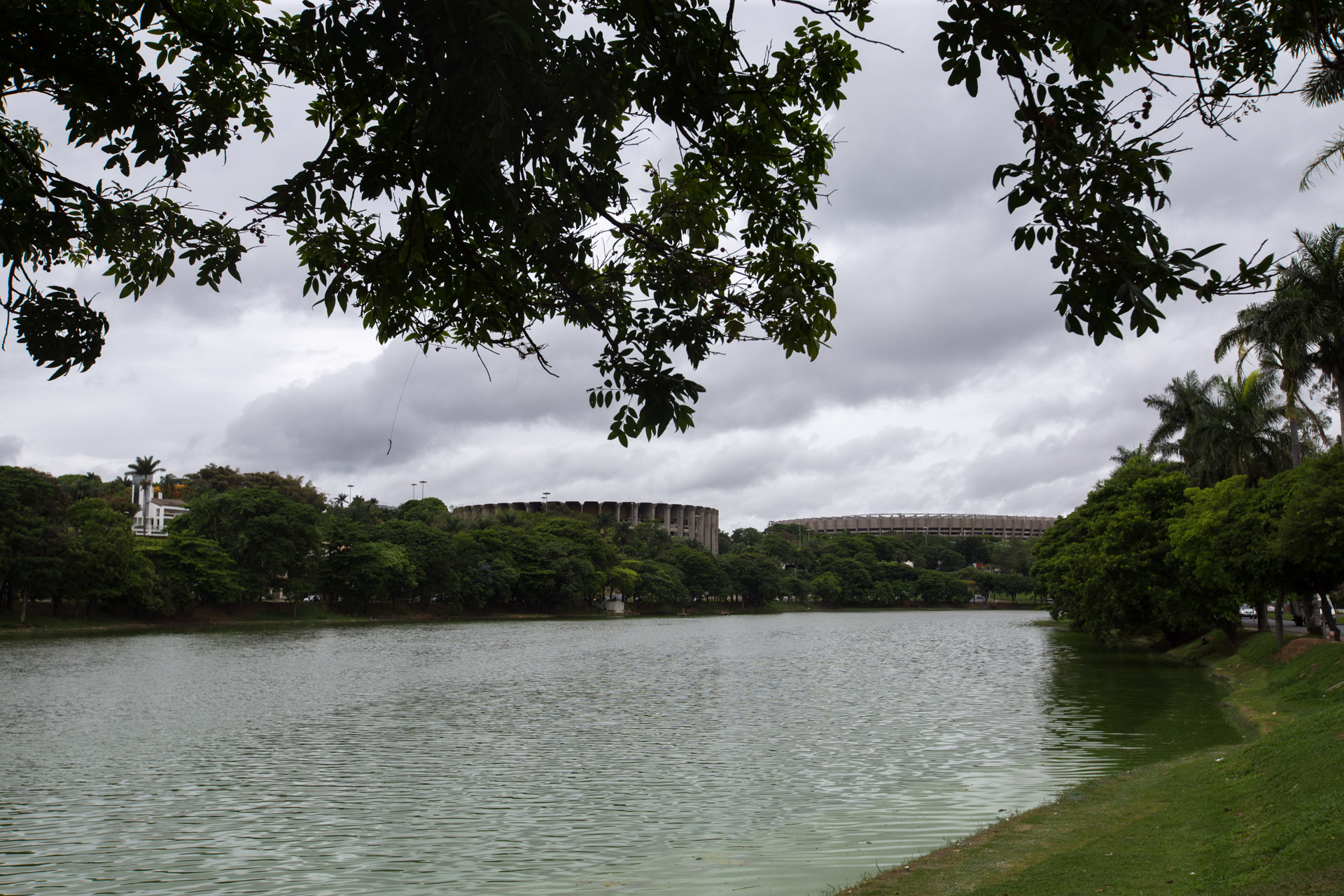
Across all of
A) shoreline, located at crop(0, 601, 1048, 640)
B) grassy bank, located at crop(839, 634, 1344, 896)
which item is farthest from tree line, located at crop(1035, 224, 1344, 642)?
shoreline, located at crop(0, 601, 1048, 640)

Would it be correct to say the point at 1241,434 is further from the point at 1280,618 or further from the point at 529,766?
the point at 529,766

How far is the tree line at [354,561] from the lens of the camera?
5831 cm

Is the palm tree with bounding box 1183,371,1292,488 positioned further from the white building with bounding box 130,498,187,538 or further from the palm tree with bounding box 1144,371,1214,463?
the white building with bounding box 130,498,187,538

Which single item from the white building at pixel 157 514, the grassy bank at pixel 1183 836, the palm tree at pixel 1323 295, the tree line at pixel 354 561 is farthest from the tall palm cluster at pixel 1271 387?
the white building at pixel 157 514

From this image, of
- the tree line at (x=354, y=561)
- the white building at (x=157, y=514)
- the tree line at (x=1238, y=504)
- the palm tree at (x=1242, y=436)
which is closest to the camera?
the tree line at (x=1238, y=504)

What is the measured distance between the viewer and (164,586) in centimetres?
6469

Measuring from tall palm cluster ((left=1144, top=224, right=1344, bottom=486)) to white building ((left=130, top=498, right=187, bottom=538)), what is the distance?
4724 inches

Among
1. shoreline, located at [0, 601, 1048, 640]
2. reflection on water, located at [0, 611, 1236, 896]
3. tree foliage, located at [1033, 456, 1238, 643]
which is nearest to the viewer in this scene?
reflection on water, located at [0, 611, 1236, 896]

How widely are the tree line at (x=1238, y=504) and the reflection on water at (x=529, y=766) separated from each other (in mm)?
3900

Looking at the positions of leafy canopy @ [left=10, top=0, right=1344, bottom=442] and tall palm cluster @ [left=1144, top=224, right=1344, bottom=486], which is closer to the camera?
leafy canopy @ [left=10, top=0, right=1344, bottom=442]

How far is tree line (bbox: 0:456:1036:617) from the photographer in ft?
191

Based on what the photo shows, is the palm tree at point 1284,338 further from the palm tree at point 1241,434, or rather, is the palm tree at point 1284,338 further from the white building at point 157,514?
the white building at point 157,514

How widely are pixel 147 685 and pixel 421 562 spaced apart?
182 feet

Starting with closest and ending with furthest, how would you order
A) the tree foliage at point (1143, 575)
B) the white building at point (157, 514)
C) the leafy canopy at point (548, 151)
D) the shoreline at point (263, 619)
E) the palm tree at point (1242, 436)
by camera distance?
the leafy canopy at point (548, 151) < the tree foliage at point (1143, 575) < the palm tree at point (1242, 436) < the shoreline at point (263, 619) < the white building at point (157, 514)
